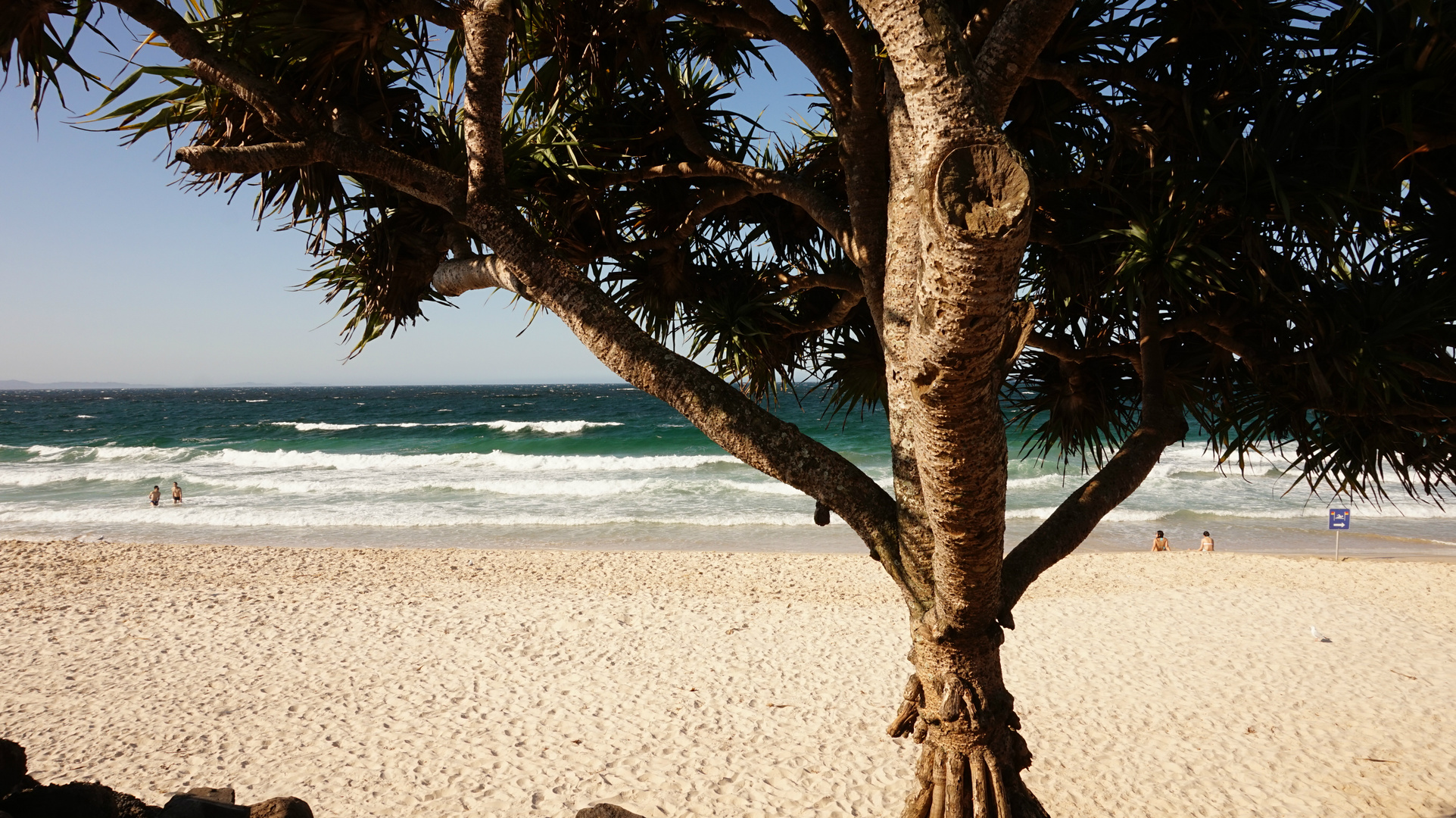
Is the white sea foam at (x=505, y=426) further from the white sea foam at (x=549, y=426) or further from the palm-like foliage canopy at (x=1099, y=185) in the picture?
the palm-like foliage canopy at (x=1099, y=185)

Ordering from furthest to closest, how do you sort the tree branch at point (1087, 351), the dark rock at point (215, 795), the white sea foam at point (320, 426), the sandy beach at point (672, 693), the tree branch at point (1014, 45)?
1. the white sea foam at point (320, 426)
2. the sandy beach at point (672, 693)
3. the tree branch at point (1087, 351)
4. the dark rock at point (215, 795)
5. the tree branch at point (1014, 45)

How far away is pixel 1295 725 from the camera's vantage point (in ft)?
18.5

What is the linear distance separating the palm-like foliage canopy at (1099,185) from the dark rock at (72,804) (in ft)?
6.17

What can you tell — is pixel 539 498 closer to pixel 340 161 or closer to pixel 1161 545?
pixel 1161 545

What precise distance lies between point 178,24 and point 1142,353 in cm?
308

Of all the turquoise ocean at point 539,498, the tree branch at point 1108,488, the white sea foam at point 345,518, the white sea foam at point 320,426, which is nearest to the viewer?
the tree branch at point 1108,488

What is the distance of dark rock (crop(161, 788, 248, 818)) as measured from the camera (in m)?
2.27

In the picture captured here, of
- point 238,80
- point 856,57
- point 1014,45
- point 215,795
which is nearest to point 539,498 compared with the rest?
point 215,795

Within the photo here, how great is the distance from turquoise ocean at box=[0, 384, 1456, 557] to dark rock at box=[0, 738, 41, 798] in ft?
18.1

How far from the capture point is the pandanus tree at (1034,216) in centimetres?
202

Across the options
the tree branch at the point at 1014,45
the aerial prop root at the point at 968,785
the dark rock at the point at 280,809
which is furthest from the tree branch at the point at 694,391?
the dark rock at the point at 280,809

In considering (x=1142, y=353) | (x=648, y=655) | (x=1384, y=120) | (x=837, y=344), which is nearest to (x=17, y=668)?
(x=648, y=655)

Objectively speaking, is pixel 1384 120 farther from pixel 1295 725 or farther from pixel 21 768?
pixel 1295 725

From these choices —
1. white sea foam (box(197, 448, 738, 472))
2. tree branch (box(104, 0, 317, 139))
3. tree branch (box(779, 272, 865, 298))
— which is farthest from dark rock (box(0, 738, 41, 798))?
white sea foam (box(197, 448, 738, 472))
